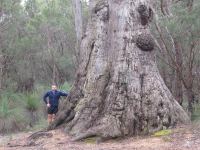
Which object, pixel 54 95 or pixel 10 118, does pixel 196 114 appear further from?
pixel 10 118

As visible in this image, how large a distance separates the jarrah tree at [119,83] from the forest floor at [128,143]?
276 mm

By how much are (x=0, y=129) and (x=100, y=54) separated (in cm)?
668

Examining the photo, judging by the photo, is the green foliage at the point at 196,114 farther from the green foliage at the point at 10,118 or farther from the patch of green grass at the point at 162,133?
the green foliage at the point at 10,118

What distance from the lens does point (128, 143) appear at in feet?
34.4

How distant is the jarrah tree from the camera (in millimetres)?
11188

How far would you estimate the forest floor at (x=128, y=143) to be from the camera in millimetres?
9930

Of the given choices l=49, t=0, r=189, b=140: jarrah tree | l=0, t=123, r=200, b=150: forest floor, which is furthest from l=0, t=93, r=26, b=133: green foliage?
l=0, t=123, r=200, b=150: forest floor

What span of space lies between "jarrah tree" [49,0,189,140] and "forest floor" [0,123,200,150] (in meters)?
0.28

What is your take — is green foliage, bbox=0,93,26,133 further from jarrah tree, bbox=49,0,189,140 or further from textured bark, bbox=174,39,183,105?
textured bark, bbox=174,39,183,105

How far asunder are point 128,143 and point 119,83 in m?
1.69

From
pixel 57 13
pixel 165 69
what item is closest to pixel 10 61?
pixel 57 13

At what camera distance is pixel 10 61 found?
23.9 metres

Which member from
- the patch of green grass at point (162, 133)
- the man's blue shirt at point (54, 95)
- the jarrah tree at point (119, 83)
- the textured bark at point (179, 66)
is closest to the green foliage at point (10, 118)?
the man's blue shirt at point (54, 95)

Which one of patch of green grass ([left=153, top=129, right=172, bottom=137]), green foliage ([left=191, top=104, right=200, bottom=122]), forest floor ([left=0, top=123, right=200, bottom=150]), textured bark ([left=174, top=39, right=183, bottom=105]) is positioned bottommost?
forest floor ([left=0, top=123, right=200, bottom=150])
